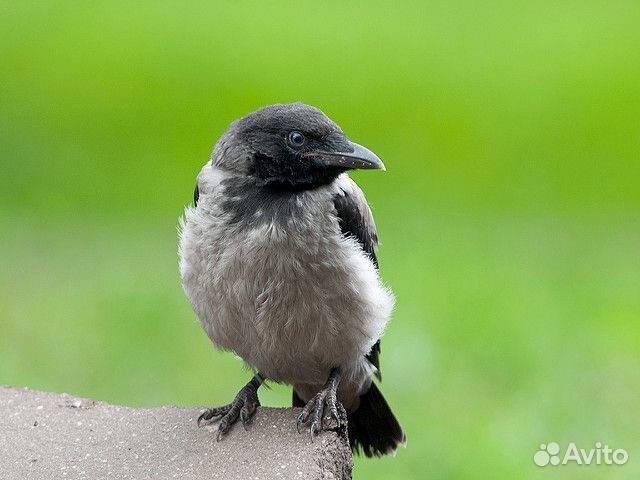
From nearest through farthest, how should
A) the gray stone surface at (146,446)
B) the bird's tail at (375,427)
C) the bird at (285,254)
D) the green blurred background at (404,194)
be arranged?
the gray stone surface at (146,446) → the bird at (285,254) → the bird's tail at (375,427) → the green blurred background at (404,194)

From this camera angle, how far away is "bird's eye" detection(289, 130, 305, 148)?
5266 millimetres

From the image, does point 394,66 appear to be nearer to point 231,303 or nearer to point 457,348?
point 457,348

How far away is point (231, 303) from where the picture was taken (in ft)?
17.3

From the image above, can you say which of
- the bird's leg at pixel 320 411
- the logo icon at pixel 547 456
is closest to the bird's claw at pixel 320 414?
the bird's leg at pixel 320 411

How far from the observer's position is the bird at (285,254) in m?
5.19

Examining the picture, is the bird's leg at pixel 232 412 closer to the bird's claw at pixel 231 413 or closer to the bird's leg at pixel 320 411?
the bird's claw at pixel 231 413

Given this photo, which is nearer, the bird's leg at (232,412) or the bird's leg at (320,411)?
the bird's leg at (320,411)

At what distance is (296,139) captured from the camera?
5.28m

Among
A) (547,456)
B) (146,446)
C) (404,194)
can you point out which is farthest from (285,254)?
(404,194)

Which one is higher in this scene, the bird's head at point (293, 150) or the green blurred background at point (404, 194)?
the bird's head at point (293, 150)

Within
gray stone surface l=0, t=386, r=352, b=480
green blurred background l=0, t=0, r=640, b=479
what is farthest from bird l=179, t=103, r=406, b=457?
green blurred background l=0, t=0, r=640, b=479

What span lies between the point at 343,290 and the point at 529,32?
30.9 ft

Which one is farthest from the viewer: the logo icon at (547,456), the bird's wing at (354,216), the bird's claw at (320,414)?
the logo icon at (547,456)

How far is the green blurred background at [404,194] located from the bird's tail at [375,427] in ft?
4.80
